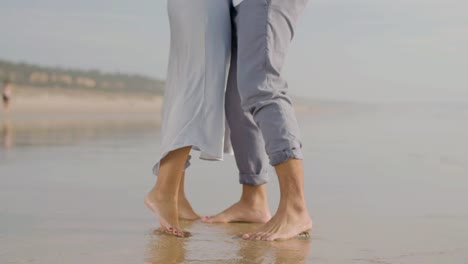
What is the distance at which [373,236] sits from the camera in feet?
8.02

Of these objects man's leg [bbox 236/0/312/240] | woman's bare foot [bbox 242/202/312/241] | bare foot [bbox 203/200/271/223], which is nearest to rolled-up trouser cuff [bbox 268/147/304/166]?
man's leg [bbox 236/0/312/240]

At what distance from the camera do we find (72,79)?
94.2 feet

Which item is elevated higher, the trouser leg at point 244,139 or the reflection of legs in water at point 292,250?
the trouser leg at point 244,139

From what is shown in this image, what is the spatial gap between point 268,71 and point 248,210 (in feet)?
1.90

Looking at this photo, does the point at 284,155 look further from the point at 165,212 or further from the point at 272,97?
the point at 165,212

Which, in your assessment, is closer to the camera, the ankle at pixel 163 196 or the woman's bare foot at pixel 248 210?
the ankle at pixel 163 196

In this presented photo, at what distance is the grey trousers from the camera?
2.50 meters

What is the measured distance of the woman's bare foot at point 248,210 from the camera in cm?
281

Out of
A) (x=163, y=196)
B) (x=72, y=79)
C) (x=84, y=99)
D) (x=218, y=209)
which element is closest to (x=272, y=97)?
(x=163, y=196)

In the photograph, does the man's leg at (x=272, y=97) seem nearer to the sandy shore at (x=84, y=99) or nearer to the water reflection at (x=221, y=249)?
the water reflection at (x=221, y=249)

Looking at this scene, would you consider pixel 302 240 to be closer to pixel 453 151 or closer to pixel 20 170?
pixel 20 170

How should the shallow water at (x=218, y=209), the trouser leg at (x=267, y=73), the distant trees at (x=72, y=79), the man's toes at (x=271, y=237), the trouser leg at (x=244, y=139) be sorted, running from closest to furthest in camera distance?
1. the shallow water at (x=218, y=209)
2. the man's toes at (x=271, y=237)
3. the trouser leg at (x=267, y=73)
4. the trouser leg at (x=244, y=139)
5. the distant trees at (x=72, y=79)

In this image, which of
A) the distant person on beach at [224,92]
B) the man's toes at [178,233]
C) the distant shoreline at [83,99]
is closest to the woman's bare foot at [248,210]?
the distant person on beach at [224,92]

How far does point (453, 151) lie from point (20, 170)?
3.30 m
